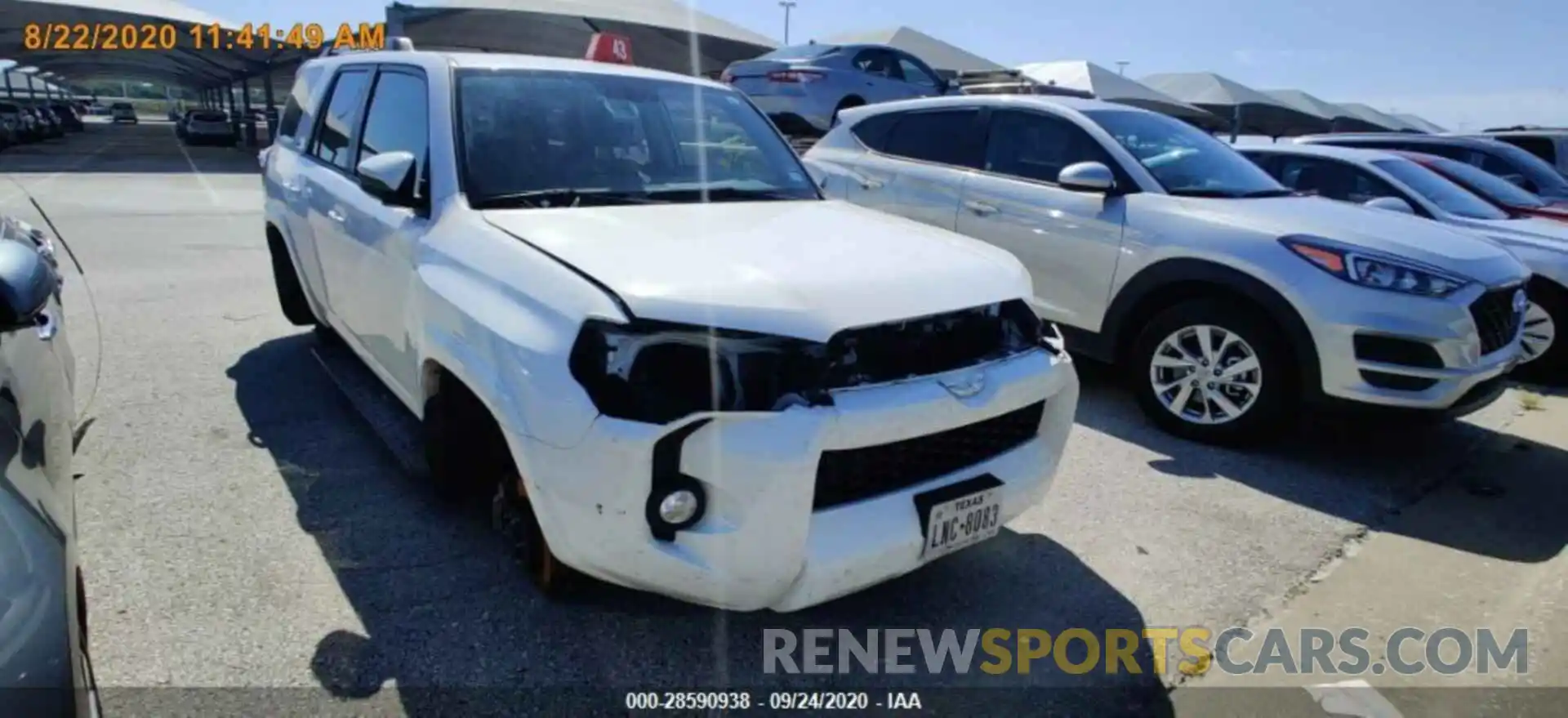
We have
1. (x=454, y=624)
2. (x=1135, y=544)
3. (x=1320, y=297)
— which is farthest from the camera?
(x=1320, y=297)

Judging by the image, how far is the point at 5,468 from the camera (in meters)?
1.51

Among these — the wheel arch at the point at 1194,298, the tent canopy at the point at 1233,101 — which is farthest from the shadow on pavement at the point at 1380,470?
the tent canopy at the point at 1233,101

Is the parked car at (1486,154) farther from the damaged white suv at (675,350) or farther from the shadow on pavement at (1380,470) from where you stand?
the damaged white suv at (675,350)

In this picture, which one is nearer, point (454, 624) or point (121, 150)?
point (454, 624)

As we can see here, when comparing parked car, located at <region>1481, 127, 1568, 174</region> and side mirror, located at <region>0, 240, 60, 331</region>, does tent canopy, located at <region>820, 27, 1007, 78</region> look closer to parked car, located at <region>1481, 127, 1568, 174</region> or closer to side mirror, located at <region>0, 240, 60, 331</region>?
parked car, located at <region>1481, 127, 1568, 174</region>

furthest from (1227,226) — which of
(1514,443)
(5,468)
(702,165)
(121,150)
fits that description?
(121,150)

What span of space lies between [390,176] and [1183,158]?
426 cm

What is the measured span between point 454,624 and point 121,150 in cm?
3446

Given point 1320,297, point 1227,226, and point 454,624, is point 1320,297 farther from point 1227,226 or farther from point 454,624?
point 454,624

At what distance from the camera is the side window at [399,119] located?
10.3ft

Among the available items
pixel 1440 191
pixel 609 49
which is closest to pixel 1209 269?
pixel 1440 191

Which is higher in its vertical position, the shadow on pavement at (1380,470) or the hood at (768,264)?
the hood at (768,264)

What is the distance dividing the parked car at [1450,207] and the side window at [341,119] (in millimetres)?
6235

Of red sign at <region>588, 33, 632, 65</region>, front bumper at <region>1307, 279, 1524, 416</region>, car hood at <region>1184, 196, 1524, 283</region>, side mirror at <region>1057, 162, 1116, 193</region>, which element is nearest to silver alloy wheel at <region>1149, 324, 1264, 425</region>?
front bumper at <region>1307, 279, 1524, 416</region>
